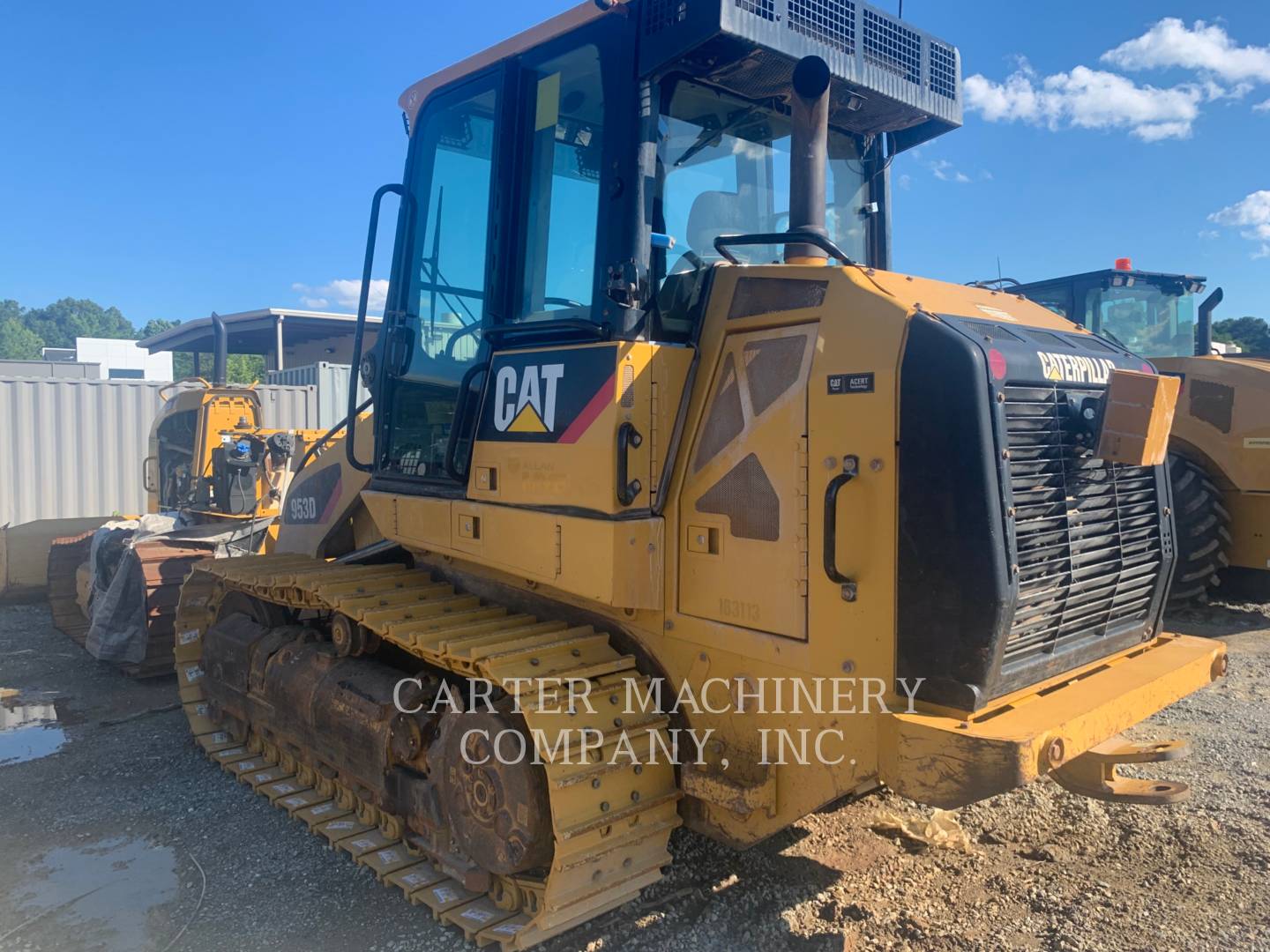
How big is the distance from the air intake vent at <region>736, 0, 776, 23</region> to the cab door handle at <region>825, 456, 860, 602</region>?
152 cm

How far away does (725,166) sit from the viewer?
3475 millimetres

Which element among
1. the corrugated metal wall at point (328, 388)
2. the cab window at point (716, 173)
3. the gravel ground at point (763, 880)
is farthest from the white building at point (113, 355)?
the cab window at point (716, 173)

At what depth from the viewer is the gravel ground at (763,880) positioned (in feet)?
10.5

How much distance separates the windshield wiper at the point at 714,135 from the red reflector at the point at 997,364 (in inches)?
53.2

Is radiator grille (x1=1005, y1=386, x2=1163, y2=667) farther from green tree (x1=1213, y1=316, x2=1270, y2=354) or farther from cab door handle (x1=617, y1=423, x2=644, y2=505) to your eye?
green tree (x1=1213, y1=316, x2=1270, y2=354)

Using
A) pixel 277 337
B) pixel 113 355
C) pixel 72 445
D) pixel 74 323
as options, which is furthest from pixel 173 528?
pixel 74 323

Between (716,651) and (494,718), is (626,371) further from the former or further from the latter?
(494,718)

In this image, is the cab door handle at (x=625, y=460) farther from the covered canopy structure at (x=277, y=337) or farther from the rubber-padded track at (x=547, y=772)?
the covered canopy structure at (x=277, y=337)

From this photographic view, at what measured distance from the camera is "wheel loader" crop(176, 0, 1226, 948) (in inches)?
103

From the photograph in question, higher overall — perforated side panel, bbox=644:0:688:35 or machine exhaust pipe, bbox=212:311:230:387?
perforated side panel, bbox=644:0:688:35

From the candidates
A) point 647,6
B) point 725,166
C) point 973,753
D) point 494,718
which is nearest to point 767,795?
point 973,753

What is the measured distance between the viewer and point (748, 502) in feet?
9.78

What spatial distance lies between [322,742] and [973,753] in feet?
9.47

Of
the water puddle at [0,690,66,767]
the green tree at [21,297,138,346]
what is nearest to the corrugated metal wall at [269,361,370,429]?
the water puddle at [0,690,66,767]
